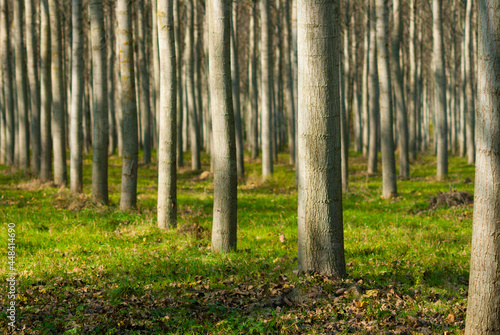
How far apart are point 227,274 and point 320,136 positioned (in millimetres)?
→ 2384

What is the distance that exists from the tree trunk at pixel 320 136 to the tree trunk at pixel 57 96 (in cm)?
967

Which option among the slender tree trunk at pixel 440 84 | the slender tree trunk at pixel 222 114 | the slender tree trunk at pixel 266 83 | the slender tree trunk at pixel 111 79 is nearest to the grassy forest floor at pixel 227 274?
the slender tree trunk at pixel 222 114

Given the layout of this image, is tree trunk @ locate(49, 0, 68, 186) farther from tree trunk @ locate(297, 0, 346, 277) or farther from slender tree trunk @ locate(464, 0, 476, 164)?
slender tree trunk @ locate(464, 0, 476, 164)

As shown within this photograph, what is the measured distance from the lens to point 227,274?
586cm

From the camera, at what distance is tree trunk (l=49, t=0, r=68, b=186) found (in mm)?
12258

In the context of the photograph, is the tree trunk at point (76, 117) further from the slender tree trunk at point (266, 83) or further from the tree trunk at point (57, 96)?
the slender tree trunk at point (266, 83)

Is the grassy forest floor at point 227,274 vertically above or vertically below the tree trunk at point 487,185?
below

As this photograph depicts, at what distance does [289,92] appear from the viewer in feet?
64.3

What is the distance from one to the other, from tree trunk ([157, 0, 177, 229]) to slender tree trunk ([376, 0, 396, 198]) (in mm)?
6286

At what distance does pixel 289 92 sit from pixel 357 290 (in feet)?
51.3

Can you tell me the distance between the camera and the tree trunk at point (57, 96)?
1226 centimetres

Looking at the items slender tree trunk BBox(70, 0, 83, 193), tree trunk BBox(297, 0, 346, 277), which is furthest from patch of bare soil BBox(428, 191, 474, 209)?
slender tree trunk BBox(70, 0, 83, 193)

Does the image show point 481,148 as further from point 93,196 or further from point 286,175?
point 286,175

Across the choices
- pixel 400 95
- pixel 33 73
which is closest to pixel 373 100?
pixel 400 95
